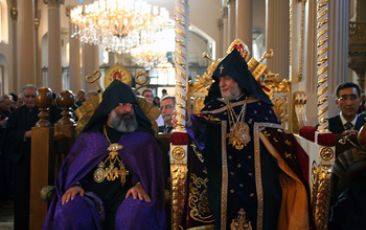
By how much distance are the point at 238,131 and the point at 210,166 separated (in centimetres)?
36

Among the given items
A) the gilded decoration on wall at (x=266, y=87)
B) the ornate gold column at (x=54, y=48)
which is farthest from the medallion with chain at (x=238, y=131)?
the ornate gold column at (x=54, y=48)

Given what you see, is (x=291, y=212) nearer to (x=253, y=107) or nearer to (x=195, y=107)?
(x=253, y=107)

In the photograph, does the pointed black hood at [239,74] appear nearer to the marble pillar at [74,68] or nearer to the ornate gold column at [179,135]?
the ornate gold column at [179,135]

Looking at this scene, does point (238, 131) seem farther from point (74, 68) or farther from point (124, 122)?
point (74, 68)

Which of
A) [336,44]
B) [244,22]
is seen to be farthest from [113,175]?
[244,22]

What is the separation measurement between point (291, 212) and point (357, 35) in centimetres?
632

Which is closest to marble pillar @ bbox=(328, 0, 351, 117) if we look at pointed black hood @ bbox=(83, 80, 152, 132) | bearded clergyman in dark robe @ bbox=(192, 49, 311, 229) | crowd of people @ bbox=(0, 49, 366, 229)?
crowd of people @ bbox=(0, 49, 366, 229)

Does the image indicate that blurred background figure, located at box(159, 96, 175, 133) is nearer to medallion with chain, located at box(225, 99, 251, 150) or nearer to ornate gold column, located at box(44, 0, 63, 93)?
medallion with chain, located at box(225, 99, 251, 150)

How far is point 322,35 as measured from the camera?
4184 millimetres

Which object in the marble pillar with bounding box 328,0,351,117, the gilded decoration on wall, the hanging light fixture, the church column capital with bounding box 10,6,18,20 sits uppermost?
the church column capital with bounding box 10,6,18,20

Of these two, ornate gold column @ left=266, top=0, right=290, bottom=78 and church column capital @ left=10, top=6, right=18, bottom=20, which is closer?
ornate gold column @ left=266, top=0, right=290, bottom=78

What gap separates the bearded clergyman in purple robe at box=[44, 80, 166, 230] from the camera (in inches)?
165

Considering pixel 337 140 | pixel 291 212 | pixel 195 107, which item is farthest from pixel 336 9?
pixel 291 212

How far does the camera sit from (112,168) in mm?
4562
